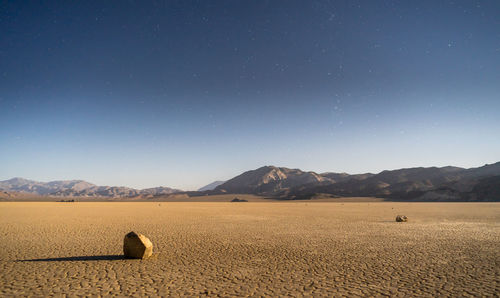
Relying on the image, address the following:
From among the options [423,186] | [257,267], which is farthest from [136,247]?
[423,186]

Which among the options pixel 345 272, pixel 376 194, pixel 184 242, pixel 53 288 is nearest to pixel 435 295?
pixel 345 272

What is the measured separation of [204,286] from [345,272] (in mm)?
4489

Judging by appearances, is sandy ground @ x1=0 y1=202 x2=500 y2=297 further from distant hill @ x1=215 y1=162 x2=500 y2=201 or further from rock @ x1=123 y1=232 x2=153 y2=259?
distant hill @ x1=215 y1=162 x2=500 y2=201

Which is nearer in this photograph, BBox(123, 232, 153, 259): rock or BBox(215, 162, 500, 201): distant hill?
BBox(123, 232, 153, 259): rock

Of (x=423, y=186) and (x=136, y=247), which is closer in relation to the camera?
(x=136, y=247)

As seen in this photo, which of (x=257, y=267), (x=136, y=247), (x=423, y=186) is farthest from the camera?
(x=423, y=186)

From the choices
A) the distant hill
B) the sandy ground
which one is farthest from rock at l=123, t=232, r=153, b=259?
the distant hill

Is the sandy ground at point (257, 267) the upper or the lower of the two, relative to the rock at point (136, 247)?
lower

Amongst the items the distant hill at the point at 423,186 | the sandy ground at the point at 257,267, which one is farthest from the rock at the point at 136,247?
the distant hill at the point at 423,186

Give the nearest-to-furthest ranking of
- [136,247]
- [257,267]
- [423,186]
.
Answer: [257,267] < [136,247] < [423,186]

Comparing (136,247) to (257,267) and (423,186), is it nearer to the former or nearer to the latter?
(257,267)

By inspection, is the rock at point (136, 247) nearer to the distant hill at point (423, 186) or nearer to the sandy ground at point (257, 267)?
the sandy ground at point (257, 267)

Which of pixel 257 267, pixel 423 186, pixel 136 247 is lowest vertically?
pixel 423 186

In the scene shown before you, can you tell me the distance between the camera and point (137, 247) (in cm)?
998
